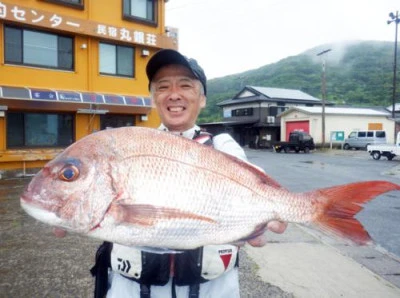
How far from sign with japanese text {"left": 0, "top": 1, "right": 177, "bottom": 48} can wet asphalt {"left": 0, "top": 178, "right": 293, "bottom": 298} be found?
29.1ft

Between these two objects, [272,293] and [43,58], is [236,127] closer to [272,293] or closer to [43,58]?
[43,58]

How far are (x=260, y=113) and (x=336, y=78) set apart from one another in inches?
2315

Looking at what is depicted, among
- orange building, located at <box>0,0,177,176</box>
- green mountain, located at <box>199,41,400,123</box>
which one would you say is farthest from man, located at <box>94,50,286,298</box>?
green mountain, located at <box>199,41,400,123</box>

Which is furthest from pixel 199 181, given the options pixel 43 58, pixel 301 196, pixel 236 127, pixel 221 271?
pixel 236 127

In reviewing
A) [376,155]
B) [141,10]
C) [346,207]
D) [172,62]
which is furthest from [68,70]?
[376,155]

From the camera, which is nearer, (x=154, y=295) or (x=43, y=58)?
(x=154, y=295)

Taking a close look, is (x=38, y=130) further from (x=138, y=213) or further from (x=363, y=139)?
(x=363, y=139)

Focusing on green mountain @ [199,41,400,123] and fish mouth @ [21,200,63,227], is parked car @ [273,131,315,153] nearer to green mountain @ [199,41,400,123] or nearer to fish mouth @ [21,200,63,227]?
fish mouth @ [21,200,63,227]

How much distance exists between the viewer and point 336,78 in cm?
8856

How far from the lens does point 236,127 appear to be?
43.1m

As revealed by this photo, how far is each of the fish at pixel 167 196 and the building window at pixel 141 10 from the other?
15018mm

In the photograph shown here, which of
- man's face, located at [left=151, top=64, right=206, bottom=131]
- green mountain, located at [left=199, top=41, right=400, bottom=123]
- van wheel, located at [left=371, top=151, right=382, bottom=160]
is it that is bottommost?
van wheel, located at [left=371, top=151, right=382, bottom=160]

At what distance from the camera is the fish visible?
1379 millimetres

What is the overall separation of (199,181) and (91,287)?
9.63ft
